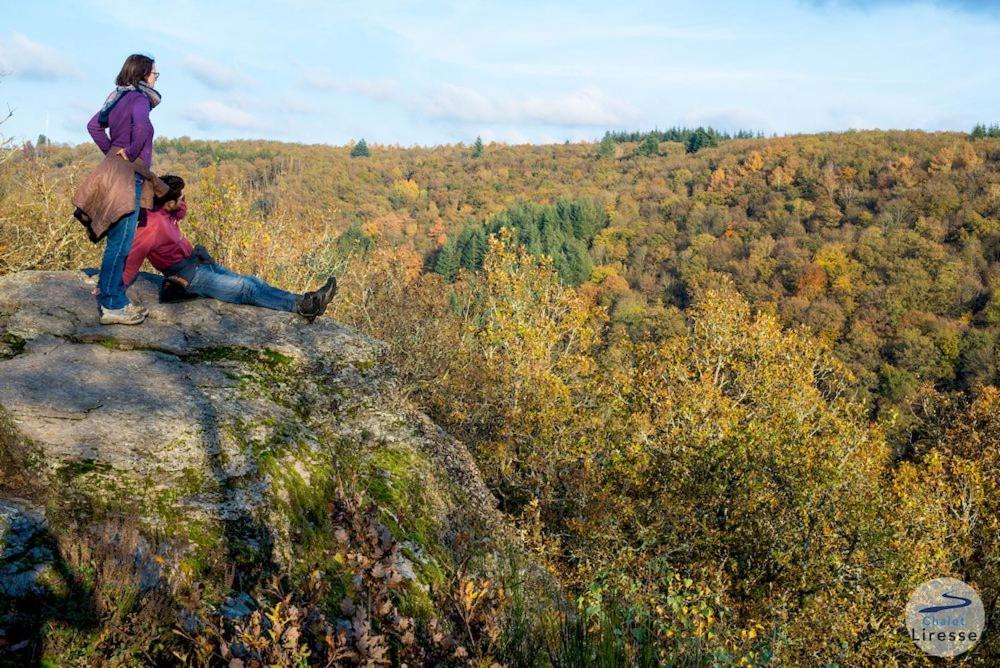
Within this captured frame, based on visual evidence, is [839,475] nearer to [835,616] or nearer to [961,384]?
[835,616]

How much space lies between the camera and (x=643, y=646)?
324 centimetres

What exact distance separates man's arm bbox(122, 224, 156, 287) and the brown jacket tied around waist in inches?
17.0

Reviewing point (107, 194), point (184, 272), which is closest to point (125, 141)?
point (107, 194)

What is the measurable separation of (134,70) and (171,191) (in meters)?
1.16

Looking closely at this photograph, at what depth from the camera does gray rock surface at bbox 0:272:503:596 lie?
404 cm

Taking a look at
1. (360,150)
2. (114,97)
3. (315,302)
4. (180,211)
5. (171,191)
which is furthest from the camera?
(360,150)

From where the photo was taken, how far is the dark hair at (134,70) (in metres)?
5.42

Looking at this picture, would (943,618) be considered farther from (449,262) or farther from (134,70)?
(449,262)

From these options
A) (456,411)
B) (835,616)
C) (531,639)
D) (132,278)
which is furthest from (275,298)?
(835,616)

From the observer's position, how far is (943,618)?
1630 centimetres

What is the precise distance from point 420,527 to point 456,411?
13753mm

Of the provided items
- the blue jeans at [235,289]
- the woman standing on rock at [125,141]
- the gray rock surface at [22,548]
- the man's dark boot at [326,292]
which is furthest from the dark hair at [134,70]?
the gray rock surface at [22,548]

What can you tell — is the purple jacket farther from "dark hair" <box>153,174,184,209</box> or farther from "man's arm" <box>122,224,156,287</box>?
"man's arm" <box>122,224,156,287</box>

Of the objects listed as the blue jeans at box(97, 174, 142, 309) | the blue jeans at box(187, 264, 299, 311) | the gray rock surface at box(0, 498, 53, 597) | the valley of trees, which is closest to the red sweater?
the blue jeans at box(97, 174, 142, 309)
